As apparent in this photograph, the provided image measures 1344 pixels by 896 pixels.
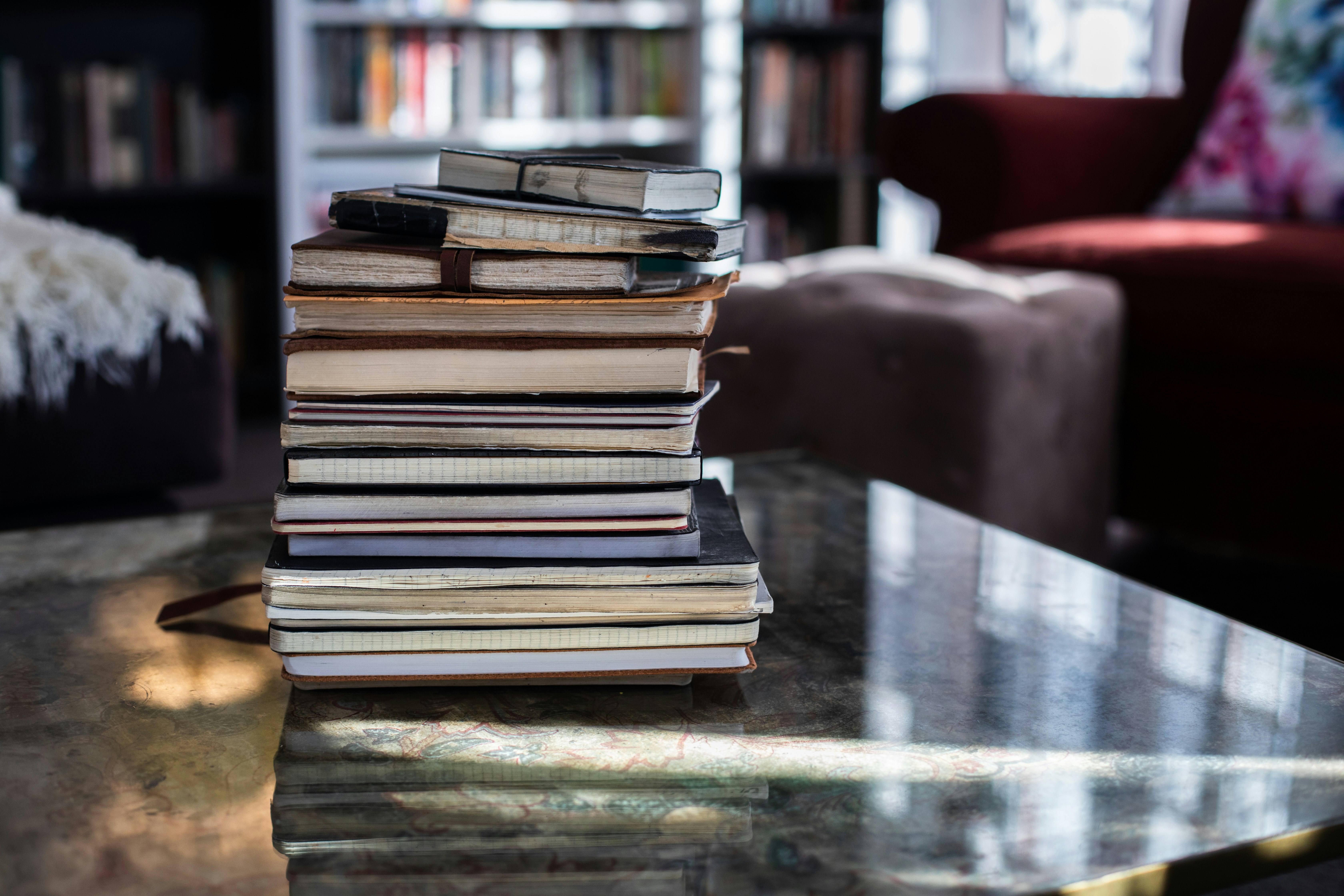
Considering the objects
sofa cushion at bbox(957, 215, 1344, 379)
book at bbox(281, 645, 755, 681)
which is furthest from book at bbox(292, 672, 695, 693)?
sofa cushion at bbox(957, 215, 1344, 379)

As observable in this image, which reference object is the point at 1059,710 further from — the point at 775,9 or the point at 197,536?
the point at 775,9

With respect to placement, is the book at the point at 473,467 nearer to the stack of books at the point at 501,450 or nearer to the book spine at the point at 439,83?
the stack of books at the point at 501,450

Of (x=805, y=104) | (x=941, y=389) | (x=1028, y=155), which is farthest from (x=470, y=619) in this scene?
(x=805, y=104)

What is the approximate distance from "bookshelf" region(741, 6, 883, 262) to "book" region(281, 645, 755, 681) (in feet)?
9.43

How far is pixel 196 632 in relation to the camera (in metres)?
0.66

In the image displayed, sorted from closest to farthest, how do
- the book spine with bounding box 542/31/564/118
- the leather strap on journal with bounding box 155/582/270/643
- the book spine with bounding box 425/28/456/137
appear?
the leather strap on journal with bounding box 155/582/270/643 < the book spine with bounding box 425/28/456/137 < the book spine with bounding box 542/31/564/118

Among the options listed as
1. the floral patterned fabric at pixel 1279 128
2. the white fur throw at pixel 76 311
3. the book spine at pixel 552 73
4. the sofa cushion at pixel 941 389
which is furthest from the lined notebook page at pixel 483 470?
the book spine at pixel 552 73

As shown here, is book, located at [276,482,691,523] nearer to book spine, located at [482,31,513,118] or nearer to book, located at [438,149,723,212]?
book, located at [438,149,723,212]

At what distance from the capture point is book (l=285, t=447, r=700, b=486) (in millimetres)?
544

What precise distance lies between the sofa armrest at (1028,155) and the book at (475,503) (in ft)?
6.01

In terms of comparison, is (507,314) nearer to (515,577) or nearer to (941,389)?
(515,577)

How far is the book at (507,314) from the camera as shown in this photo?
0.54m

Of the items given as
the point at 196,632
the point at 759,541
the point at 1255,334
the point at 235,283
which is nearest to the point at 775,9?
the point at 235,283

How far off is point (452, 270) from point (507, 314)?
0.03 metres
